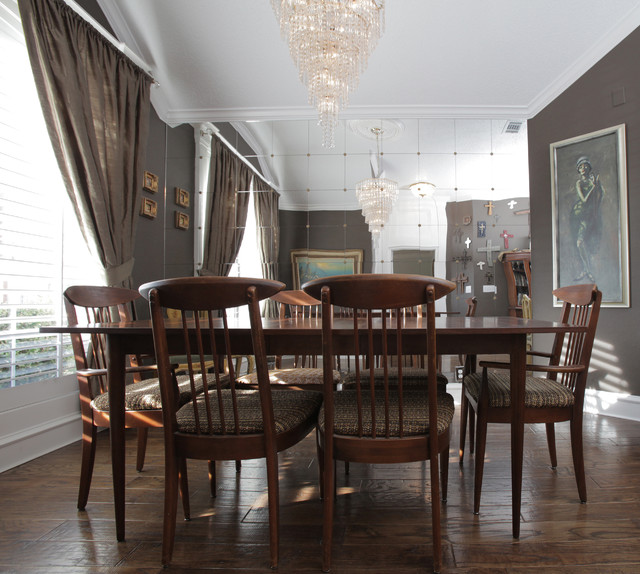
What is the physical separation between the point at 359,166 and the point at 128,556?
391 cm

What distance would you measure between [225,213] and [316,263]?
116 cm

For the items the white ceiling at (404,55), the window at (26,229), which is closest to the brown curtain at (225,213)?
the white ceiling at (404,55)

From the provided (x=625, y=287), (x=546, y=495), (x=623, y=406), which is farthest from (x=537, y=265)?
(x=546, y=495)

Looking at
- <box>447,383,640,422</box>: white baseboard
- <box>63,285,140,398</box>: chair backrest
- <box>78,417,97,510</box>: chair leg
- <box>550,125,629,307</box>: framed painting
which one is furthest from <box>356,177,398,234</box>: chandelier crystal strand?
<box>78,417,97,510</box>: chair leg

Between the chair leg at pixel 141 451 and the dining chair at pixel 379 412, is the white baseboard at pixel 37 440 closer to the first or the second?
the chair leg at pixel 141 451

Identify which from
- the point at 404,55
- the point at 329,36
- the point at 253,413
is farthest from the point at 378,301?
the point at 404,55

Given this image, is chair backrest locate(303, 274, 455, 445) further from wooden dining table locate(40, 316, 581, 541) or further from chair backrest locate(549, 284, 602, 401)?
chair backrest locate(549, 284, 602, 401)

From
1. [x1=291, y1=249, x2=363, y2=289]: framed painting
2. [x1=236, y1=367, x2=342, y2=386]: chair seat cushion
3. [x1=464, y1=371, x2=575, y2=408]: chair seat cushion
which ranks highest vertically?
[x1=291, y1=249, x2=363, y2=289]: framed painting

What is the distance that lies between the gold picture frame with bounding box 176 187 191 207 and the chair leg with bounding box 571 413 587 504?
12.9 ft

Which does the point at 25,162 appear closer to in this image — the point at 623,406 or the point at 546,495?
the point at 546,495

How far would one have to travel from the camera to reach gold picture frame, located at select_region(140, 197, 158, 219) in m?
3.77

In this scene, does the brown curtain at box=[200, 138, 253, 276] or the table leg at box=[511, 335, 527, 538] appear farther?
the brown curtain at box=[200, 138, 253, 276]

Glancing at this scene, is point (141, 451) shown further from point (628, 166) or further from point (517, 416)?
point (628, 166)

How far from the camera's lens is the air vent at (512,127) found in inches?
169
